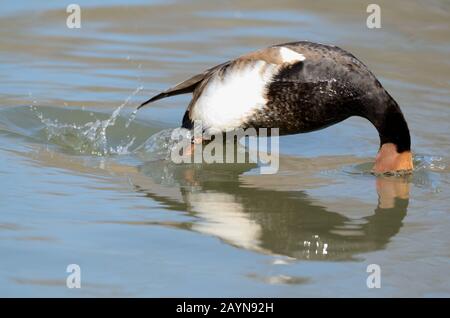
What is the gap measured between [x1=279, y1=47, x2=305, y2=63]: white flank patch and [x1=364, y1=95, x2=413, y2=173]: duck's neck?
51 cm

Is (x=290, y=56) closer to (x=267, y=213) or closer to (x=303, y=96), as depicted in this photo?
(x=303, y=96)

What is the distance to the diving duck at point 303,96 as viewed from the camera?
6.14m

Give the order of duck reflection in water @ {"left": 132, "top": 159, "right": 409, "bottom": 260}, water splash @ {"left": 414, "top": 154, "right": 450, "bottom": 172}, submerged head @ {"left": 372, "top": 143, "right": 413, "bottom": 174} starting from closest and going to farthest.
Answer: duck reflection in water @ {"left": 132, "top": 159, "right": 409, "bottom": 260} → submerged head @ {"left": 372, "top": 143, "right": 413, "bottom": 174} → water splash @ {"left": 414, "top": 154, "right": 450, "bottom": 172}

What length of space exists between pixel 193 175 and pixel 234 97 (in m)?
0.56

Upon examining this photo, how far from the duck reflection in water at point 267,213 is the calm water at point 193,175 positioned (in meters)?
0.01

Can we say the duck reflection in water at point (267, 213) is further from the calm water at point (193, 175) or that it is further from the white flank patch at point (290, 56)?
the white flank patch at point (290, 56)

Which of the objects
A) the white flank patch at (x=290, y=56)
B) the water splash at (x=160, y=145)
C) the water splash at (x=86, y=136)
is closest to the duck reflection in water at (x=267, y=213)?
the water splash at (x=160, y=145)

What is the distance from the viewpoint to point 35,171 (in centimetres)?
626

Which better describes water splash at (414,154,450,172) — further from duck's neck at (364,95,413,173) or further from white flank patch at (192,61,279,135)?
white flank patch at (192,61,279,135)

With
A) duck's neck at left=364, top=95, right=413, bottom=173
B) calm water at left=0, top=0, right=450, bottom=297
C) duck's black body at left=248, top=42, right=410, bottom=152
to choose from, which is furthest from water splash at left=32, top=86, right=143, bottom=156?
duck's neck at left=364, top=95, right=413, bottom=173

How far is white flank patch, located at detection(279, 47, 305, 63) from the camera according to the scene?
20.4 ft
